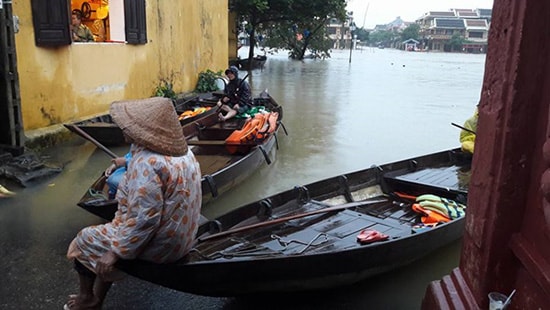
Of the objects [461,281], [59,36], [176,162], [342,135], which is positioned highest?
[59,36]

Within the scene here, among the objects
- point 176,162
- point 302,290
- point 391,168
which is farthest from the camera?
point 391,168

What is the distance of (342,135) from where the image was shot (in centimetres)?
1044

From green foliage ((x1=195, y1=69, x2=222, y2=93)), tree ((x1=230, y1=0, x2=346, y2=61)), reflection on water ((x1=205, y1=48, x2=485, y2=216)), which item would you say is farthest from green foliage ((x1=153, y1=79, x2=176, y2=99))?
tree ((x1=230, y1=0, x2=346, y2=61))

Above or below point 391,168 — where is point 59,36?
above

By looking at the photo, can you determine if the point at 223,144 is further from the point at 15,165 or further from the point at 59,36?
the point at 59,36

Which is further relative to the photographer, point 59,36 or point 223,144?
point 59,36

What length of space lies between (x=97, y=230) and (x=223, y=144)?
3904 mm

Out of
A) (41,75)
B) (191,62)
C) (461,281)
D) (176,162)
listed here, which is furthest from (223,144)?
(191,62)

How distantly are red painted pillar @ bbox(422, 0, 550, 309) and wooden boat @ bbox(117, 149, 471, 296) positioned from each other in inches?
46.1

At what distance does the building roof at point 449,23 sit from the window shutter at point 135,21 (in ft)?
303

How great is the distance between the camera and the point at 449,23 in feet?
315

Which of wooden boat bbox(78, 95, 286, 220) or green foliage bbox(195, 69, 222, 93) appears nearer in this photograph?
wooden boat bbox(78, 95, 286, 220)

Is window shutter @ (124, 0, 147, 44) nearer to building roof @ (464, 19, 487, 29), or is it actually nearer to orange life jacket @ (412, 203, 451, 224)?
orange life jacket @ (412, 203, 451, 224)

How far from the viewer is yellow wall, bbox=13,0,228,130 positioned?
7.73 meters
